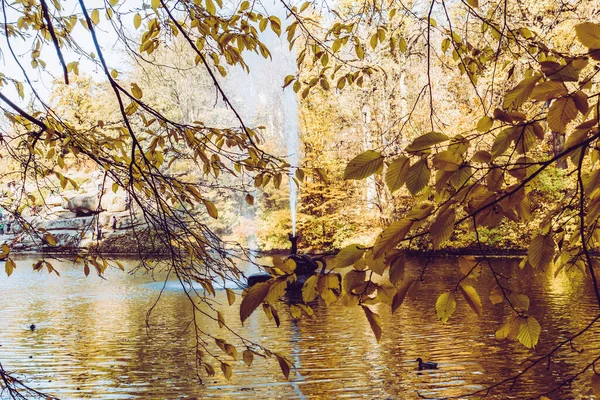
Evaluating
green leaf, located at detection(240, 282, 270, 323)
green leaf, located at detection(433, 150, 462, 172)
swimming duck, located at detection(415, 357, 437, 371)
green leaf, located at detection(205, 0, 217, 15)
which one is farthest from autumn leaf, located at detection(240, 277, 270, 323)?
swimming duck, located at detection(415, 357, 437, 371)

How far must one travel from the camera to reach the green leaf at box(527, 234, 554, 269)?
1061 mm

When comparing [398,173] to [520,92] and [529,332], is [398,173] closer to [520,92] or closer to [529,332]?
[520,92]

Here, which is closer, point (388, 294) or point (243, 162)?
point (388, 294)

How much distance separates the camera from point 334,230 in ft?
83.4

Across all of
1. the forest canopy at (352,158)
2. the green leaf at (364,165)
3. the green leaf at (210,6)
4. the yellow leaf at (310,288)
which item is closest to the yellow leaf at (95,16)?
the forest canopy at (352,158)

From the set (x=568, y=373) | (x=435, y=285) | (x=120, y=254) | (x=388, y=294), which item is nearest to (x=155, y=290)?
(x=435, y=285)

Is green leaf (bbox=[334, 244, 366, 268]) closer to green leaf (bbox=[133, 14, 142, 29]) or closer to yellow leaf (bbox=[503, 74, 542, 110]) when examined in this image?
yellow leaf (bbox=[503, 74, 542, 110])

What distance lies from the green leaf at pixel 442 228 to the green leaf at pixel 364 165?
140mm

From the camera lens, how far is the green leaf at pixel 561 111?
3.15 ft

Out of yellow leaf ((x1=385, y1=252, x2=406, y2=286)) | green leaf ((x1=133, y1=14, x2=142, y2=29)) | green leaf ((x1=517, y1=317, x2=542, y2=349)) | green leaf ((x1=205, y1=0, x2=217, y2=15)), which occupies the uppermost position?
green leaf ((x1=205, y1=0, x2=217, y2=15))

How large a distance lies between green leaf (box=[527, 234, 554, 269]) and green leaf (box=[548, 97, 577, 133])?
0.22 meters

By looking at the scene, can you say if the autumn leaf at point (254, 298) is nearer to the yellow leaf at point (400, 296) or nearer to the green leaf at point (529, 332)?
the yellow leaf at point (400, 296)

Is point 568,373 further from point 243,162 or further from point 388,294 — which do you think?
point 388,294

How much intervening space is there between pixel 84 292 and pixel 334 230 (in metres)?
13.3
